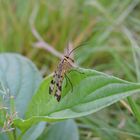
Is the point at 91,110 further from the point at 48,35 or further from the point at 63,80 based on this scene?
the point at 48,35

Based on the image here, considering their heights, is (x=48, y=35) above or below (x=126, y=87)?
above

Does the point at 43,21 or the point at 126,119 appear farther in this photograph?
the point at 43,21

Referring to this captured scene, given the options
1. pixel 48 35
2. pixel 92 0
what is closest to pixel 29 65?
pixel 48 35

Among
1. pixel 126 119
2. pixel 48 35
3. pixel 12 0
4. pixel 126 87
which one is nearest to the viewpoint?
pixel 126 87

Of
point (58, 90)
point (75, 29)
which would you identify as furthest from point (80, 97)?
point (75, 29)

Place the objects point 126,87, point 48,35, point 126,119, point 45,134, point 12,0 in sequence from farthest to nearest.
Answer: point 12,0
point 48,35
point 126,119
point 45,134
point 126,87

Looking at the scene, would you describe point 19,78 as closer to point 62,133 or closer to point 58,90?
point 62,133

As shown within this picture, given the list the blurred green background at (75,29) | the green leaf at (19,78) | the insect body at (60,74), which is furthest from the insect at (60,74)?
the blurred green background at (75,29)
